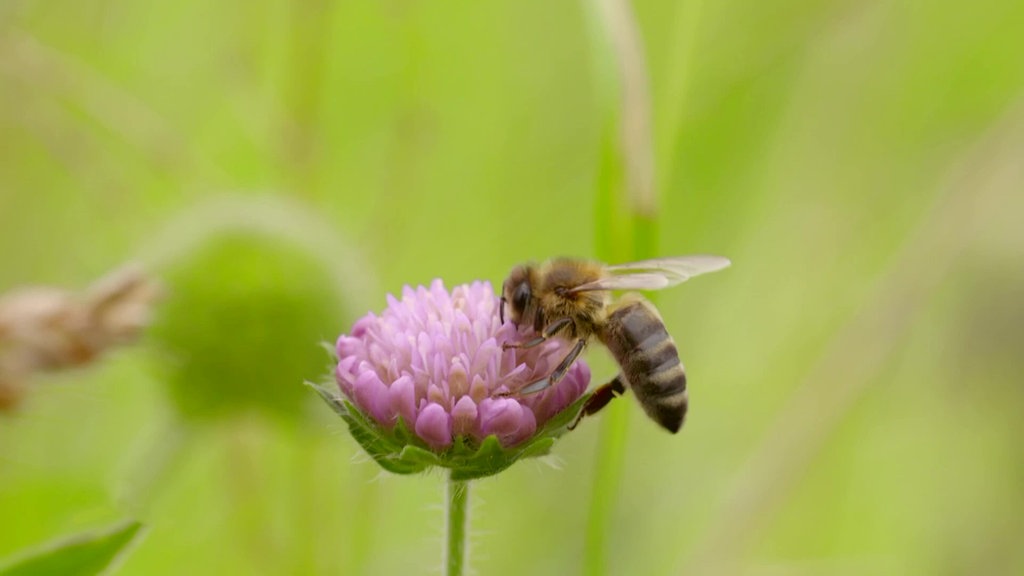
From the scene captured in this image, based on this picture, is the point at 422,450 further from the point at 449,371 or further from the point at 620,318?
the point at 620,318

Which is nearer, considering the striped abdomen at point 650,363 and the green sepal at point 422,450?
the green sepal at point 422,450

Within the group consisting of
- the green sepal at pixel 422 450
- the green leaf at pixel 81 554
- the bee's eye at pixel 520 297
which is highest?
the bee's eye at pixel 520 297

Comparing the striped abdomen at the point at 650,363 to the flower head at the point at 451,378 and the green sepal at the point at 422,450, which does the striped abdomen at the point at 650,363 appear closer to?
the flower head at the point at 451,378

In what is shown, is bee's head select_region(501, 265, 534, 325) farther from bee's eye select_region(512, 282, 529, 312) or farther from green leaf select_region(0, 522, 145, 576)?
green leaf select_region(0, 522, 145, 576)

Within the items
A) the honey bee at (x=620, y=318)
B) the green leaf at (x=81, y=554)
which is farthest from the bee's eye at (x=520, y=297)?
the green leaf at (x=81, y=554)

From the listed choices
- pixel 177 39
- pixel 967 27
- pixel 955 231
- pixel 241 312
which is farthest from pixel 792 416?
pixel 177 39

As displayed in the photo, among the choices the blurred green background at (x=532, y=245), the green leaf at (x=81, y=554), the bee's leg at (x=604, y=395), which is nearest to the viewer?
the green leaf at (x=81, y=554)

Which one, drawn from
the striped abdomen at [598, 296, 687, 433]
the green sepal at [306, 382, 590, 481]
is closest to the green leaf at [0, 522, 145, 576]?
the green sepal at [306, 382, 590, 481]

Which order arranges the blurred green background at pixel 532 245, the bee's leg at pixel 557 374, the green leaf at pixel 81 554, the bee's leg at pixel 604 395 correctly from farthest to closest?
1. the blurred green background at pixel 532 245
2. the bee's leg at pixel 604 395
3. the bee's leg at pixel 557 374
4. the green leaf at pixel 81 554
